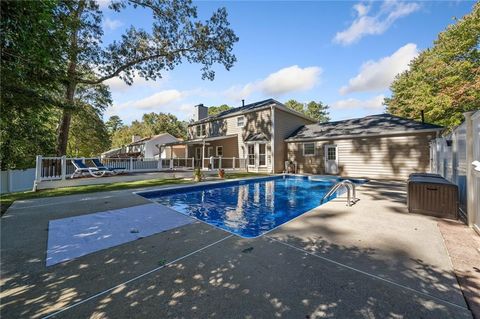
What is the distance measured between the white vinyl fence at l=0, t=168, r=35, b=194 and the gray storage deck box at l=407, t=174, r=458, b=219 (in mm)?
17385

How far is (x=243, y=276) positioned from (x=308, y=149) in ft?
52.3

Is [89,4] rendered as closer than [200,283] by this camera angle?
No

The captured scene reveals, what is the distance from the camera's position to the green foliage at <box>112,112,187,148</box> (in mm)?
52781

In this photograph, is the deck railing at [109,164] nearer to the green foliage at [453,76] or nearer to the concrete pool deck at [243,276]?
the concrete pool deck at [243,276]

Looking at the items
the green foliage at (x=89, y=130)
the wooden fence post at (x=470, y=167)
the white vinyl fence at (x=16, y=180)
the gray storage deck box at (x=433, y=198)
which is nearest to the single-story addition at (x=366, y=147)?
the gray storage deck box at (x=433, y=198)

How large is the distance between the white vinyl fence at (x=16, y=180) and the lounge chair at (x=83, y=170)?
105 inches

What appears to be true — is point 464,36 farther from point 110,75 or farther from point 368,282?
point 110,75

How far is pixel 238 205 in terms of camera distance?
816cm

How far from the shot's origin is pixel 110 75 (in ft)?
46.5

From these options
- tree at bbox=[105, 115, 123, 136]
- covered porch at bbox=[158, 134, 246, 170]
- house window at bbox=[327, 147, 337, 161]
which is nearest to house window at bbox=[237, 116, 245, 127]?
covered porch at bbox=[158, 134, 246, 170]

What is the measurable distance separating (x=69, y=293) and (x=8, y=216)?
5057 mm

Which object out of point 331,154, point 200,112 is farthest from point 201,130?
point 331,154

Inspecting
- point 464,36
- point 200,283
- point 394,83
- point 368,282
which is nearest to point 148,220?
point 200,283

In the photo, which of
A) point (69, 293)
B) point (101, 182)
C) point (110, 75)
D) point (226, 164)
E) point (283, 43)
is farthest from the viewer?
point (226, 164)
